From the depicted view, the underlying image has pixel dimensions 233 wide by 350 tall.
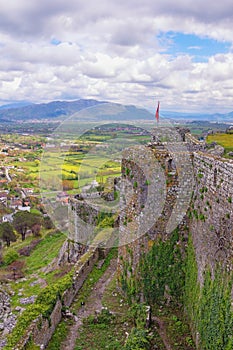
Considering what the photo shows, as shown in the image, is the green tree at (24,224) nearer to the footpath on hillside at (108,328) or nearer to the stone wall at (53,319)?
the stone wall at (53,319)

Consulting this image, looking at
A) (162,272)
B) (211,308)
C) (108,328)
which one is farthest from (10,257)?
(211,308)

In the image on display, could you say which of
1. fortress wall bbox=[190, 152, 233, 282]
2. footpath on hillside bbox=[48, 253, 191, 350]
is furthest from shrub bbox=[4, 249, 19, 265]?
fortress wall bbox=[190, 152, 233, 282]

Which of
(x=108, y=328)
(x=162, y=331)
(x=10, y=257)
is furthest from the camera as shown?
(x=10, y=257)

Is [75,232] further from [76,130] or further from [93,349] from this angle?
[93,349]

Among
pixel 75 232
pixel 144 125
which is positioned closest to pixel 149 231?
pixel 144 125

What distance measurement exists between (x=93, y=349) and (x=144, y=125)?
354 inches

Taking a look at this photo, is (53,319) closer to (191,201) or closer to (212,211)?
(191,201)

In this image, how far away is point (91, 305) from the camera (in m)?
12.5

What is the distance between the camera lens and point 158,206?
36.5 ft

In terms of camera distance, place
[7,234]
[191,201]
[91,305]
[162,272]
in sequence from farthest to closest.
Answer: [7,234], [91,305], [162,272], [191,201]

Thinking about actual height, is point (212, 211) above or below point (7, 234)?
above

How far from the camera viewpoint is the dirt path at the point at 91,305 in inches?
423

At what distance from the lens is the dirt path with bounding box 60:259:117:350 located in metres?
10.7

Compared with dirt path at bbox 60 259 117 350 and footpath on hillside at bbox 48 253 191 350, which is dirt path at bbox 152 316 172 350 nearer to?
footpath on hillside at bbox 48 253 191 350
